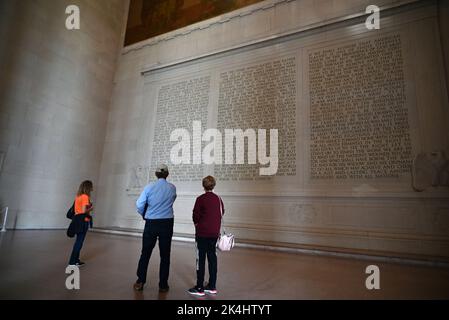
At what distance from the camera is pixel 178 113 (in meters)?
9.98

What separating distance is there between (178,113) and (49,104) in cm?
438

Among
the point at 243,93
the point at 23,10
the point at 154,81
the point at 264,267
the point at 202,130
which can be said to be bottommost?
the point at 264,267

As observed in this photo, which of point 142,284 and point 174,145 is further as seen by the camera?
point 174,145

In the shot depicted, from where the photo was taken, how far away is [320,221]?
22.7ft

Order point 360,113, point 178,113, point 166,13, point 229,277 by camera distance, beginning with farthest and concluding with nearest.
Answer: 1. point 166,13
2. point 178,113
3. point 360,113
4. point 229,277

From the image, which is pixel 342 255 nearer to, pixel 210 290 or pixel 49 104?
pixel 210 290

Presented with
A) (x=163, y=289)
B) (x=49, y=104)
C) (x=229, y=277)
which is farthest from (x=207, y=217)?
(x=49, y=104)

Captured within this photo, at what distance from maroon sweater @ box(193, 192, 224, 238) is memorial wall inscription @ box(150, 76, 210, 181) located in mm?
5952

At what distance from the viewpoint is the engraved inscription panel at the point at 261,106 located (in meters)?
7.88

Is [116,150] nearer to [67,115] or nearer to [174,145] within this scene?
[67,115]

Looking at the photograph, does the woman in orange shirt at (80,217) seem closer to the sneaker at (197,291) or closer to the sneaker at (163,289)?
the sneaker at (163,289)
